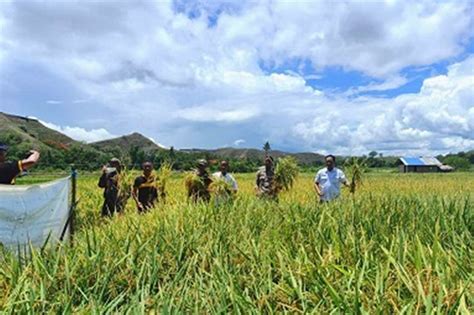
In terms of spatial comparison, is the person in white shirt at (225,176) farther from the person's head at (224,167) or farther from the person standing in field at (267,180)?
the person standing in field at (267,180)

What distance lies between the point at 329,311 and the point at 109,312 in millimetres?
1160

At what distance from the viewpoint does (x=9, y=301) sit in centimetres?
270

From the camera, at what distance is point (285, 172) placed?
9398 millimetres

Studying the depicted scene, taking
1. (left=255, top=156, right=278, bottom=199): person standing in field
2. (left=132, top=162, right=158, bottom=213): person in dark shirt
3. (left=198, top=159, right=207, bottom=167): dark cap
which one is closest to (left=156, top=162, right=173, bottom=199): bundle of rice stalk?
(left=132, top=162, right=158, bottom=213): person in dark shirt

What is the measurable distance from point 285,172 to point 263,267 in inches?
250

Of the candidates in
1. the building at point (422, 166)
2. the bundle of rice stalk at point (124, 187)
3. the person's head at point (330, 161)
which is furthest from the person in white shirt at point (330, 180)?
the building at point (422, 166)

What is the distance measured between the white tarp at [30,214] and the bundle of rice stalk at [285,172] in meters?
4.60

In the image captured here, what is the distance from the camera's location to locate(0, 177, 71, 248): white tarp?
4.72 meters

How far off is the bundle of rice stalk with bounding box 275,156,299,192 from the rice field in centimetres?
417

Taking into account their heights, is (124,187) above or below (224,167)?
below

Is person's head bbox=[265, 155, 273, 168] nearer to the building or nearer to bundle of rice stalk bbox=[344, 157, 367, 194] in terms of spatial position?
bundle of rice stalk bbox=[344, 157, 367, 194]

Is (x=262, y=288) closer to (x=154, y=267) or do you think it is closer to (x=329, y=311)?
(x=329, y=311)

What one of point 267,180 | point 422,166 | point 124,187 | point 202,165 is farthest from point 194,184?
point 422,166

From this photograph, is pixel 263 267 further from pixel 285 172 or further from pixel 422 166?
pixel 422 166
